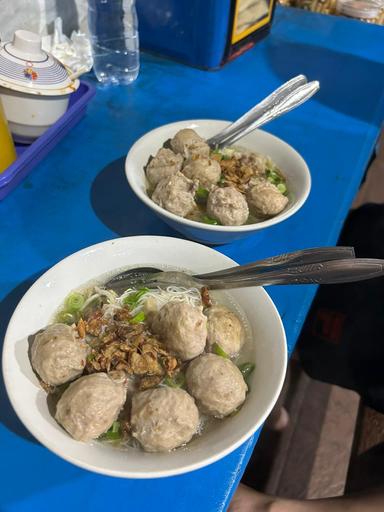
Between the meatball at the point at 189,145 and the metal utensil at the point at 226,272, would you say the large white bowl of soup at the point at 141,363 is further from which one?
the meatball at the point at 189,145

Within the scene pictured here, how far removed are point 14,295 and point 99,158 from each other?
56cm

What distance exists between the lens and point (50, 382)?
2.32 ft

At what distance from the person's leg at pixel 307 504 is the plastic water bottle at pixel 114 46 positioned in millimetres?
1464

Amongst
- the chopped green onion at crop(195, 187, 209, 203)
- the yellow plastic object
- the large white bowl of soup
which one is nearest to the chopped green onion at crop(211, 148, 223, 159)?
the chopped green onion at crop(195, 187, 209, 203)

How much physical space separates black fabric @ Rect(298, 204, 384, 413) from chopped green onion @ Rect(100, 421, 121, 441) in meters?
0.88

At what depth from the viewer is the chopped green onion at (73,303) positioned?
839 mm

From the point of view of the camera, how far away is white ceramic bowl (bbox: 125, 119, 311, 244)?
0.98 metres

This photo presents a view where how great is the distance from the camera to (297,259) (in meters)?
0.78

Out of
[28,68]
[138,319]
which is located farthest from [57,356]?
[28,68]

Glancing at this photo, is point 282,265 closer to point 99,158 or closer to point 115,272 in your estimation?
point 115,272

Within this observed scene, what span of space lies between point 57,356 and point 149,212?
1.87 feet

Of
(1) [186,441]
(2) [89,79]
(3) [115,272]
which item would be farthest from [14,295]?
(2) [89,79]

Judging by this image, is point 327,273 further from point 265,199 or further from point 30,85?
point 30,85

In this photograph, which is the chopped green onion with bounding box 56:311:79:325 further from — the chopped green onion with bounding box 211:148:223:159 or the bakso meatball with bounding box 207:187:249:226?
the chopped green onion with bounding box 211:148:223:159
